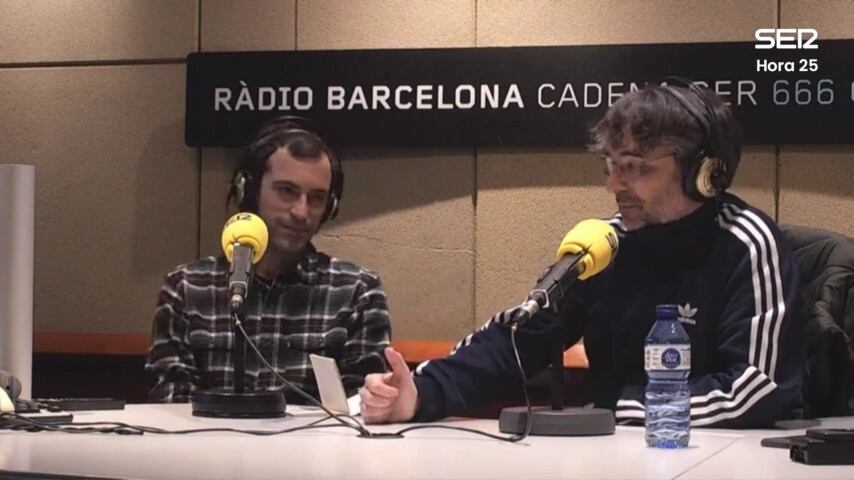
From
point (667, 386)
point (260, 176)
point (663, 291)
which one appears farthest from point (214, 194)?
point (667, 386)

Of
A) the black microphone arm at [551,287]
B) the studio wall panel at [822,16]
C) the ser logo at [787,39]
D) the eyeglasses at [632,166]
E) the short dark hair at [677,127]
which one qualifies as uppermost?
the studio wall panel at [822,16]

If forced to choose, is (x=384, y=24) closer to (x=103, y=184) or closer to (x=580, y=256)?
(x=103, y=184)

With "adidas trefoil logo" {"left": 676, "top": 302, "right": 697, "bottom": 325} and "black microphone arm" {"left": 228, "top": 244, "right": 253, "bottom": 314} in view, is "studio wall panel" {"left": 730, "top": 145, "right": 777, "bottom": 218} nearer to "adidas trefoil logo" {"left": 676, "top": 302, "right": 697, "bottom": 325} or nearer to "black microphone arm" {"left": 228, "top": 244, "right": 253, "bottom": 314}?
"adidas trefoil logo" {"left": 676, "top": 302, "right": 697, "bottom": 325}

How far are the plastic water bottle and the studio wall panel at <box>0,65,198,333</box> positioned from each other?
2.45 m

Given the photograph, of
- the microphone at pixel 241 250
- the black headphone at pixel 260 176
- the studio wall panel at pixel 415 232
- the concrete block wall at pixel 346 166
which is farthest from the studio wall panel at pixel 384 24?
the microphone at pixel 241 250

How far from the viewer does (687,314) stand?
98.7 inches

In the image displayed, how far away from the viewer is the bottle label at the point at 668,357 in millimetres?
2043

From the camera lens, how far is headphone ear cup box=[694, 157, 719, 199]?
256 cm

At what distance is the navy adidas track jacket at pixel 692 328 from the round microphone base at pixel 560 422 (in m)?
0.20

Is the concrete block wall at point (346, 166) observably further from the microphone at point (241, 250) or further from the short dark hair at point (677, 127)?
the microphone at point (241, 250)

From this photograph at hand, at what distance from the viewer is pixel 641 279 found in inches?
102

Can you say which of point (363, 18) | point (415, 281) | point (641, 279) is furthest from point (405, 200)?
point (641, 279)

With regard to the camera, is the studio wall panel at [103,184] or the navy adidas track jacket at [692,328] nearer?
the navy adidas track jacket at [692,328]

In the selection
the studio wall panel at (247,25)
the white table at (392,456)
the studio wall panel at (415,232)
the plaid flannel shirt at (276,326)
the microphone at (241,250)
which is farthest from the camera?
the studio wall panel at (247,25)
